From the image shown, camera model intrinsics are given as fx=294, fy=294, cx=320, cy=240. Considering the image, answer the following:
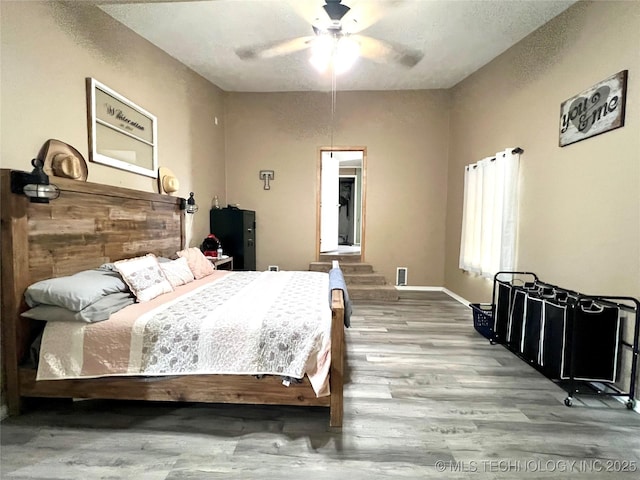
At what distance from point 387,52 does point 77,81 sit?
2964mm

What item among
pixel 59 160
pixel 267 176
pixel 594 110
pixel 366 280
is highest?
pixel 594 110

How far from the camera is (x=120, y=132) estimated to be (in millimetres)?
2611

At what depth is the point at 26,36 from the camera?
1853mm

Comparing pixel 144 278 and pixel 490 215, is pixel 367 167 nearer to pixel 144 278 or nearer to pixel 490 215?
pixel 490 215

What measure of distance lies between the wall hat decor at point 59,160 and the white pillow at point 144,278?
0.70 m

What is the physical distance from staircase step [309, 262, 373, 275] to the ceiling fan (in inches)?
114

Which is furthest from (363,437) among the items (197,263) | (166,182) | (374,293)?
(166,182)

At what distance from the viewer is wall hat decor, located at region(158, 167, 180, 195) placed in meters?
3.17

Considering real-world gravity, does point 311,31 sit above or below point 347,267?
above

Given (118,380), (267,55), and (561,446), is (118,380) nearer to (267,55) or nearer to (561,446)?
(561,446)

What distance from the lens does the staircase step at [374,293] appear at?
4320 millimetres

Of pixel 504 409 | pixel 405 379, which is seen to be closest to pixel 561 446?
pixel 504 409

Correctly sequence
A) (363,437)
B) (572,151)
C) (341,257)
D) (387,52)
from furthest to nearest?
1. (341,257)
2. (387,52)
3. (572,151)
4. (363,437)

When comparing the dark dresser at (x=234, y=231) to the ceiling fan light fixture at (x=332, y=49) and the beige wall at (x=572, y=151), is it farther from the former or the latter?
the beige wall at (x=572, y=151)
